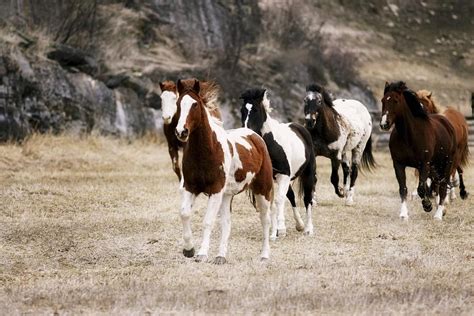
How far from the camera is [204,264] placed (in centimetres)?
1037

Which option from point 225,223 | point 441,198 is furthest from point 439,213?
point 225,223

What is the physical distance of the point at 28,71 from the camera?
27.0 meters

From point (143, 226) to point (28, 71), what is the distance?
13709 mm

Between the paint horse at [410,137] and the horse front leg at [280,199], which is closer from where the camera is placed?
the horse front leg at [280,199]

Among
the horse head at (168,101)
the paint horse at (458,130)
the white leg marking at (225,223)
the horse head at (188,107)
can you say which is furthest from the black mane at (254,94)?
the paint horse at (458,130)

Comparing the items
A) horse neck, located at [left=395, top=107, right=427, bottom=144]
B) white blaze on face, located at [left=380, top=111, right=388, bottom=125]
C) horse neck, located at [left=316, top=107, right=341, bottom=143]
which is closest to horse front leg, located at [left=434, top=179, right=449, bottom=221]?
horse neck, located at [left=395, top=107, right=427, bottom=144]

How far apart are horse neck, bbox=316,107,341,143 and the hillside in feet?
34.0

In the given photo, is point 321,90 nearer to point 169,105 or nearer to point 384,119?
point 384,119

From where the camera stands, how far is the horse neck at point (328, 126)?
687 inches

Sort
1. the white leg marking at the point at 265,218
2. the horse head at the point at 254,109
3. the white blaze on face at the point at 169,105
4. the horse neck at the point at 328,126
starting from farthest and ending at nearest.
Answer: the horse neck at the point at 328,126 → the white blaze on face at the point at 169,105 → the horse head at the point at 254,109 → the white leg marking at the point at 265,218

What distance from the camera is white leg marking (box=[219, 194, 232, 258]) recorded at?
10750 millimetres

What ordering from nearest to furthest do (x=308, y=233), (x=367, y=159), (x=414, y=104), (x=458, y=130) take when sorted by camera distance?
(x=308, y=233) → (x=414, y=104) → (x=458, y=130) → (x=367, y=159)

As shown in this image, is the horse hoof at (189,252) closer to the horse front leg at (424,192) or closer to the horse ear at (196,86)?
the horse ear at (196,86)

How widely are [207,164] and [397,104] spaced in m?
6.25
